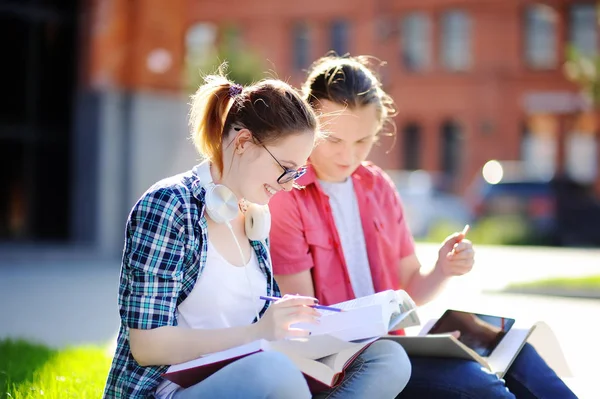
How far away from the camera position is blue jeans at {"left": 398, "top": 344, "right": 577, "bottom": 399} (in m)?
3.35

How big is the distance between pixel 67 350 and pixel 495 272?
792cm

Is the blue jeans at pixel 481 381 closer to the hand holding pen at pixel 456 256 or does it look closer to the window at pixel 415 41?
the hand holding pen at pixel 456 256

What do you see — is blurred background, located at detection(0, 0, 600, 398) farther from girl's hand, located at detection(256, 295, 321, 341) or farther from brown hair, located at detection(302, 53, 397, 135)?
Answer: girl's hand, located at detection(256, 295, 321, 341)

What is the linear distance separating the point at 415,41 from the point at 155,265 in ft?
105

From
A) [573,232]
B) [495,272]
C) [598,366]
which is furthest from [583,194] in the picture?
[598,366]

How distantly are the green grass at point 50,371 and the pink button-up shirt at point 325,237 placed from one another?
115 cm

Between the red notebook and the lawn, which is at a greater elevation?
the red notebook

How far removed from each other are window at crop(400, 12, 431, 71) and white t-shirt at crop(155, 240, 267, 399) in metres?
31.3

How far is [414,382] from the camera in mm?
3496

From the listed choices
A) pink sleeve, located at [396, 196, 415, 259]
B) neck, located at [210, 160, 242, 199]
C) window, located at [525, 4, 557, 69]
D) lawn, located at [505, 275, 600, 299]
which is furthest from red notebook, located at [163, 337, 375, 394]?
window, located at [525, 4, 557, 69]

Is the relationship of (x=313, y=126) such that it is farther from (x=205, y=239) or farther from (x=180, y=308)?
(x=180, y=308)

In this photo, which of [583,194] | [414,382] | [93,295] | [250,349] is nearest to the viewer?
[250,349]

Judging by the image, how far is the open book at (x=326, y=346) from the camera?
2.81m

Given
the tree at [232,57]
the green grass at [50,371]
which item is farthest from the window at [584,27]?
the green grass at [50,371]
